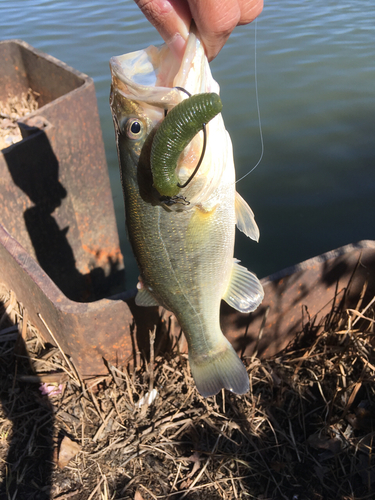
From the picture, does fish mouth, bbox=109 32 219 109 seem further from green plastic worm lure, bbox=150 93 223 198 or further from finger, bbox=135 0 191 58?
green plastic worm lure, bbox=150 93 223 198

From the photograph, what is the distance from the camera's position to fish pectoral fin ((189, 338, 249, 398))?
2352 millimetres

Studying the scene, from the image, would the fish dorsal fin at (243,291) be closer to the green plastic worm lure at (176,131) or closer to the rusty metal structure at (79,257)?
the rusty metal structure at (79,257)

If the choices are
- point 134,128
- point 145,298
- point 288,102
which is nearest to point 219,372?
point 145,298

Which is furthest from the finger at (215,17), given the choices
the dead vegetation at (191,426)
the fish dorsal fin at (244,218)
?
the dead vegetation at (191,426)

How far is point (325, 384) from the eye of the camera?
2.99 meters

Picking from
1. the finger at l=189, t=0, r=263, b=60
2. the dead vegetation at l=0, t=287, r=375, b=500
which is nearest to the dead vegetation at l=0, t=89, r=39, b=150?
the dead vegetation at l=0, t=287, r=375, b=500

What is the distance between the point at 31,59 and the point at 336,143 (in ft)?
15.7

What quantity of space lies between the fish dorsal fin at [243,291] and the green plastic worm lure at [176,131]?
31.0 inches

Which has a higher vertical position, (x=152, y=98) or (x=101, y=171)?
(x=152, y=98)

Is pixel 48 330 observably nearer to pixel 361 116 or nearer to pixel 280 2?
pixel 361 116

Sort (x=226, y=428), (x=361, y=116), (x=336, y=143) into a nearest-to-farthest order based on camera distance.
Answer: (x=226, y=428)
(x=336, y=143)
(x=361, y=116)

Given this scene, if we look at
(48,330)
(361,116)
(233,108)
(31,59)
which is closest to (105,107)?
(233,108)

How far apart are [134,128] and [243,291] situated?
3.52 feet

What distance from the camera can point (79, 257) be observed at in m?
4.54
